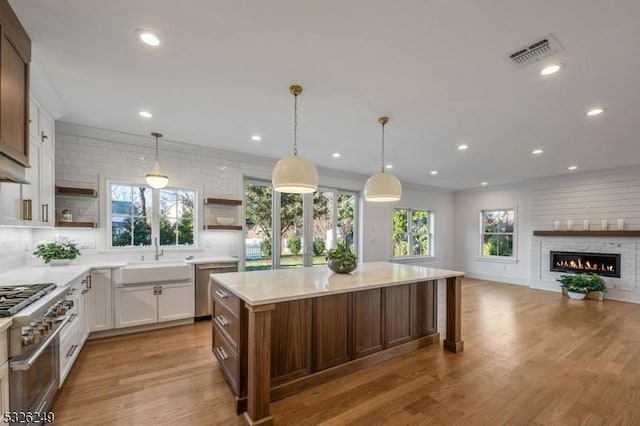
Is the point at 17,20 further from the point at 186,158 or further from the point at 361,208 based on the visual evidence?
the point at 361,208

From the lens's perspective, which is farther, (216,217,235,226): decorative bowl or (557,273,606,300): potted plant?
(557,273,606,300): potted plant

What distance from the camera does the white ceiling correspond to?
1.78 metres

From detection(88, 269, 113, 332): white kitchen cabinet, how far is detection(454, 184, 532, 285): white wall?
8601 mm

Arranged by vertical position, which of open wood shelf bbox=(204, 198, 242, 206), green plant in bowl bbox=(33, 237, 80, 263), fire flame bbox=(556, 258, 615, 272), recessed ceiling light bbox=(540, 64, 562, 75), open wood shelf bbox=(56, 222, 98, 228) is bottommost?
fire flame bbox=(556, 258, 615, 272)

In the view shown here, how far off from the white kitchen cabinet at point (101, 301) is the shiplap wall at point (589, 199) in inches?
341

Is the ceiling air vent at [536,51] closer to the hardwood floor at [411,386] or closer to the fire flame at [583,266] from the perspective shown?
the hardwood floor at [411,386]

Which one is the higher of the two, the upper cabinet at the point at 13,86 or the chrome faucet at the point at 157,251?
the upper cabinet at the point at 13,86

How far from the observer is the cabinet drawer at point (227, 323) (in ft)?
7.55

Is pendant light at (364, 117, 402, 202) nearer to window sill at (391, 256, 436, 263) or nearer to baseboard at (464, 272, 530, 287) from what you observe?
window sill at (391, 256, 436, 263)

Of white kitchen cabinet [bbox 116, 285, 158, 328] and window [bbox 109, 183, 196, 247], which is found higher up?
window [bbox 109, 183, 196, 247]

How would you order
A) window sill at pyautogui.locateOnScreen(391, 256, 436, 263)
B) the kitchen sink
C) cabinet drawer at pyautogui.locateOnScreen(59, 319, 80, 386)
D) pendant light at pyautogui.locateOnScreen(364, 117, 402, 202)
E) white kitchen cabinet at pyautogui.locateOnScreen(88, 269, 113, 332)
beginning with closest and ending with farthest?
Result: 1. cabinet drawer at pyautogui.locateOnScreen(59, 319, 80, 386)
2. pendant light at pyautogui.locateOnScreen(364, 117, 402, 202)
3. white kitchen cabinet at pyautogui.locateOnScreen(88, 269, 113, 332)
4. the kitchen sink
5. window sill at pyautogui.locateOnScreen(391, 256, 436, 263)

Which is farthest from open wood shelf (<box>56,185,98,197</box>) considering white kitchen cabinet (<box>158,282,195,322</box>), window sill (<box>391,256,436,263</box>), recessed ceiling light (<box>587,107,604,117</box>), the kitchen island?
window sill (<box>391,256,436,263</box>)

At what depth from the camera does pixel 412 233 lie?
828 centimetres

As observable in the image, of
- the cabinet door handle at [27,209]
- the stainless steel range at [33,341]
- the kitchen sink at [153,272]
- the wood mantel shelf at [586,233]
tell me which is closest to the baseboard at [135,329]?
the kitchen sink at [153,272]
